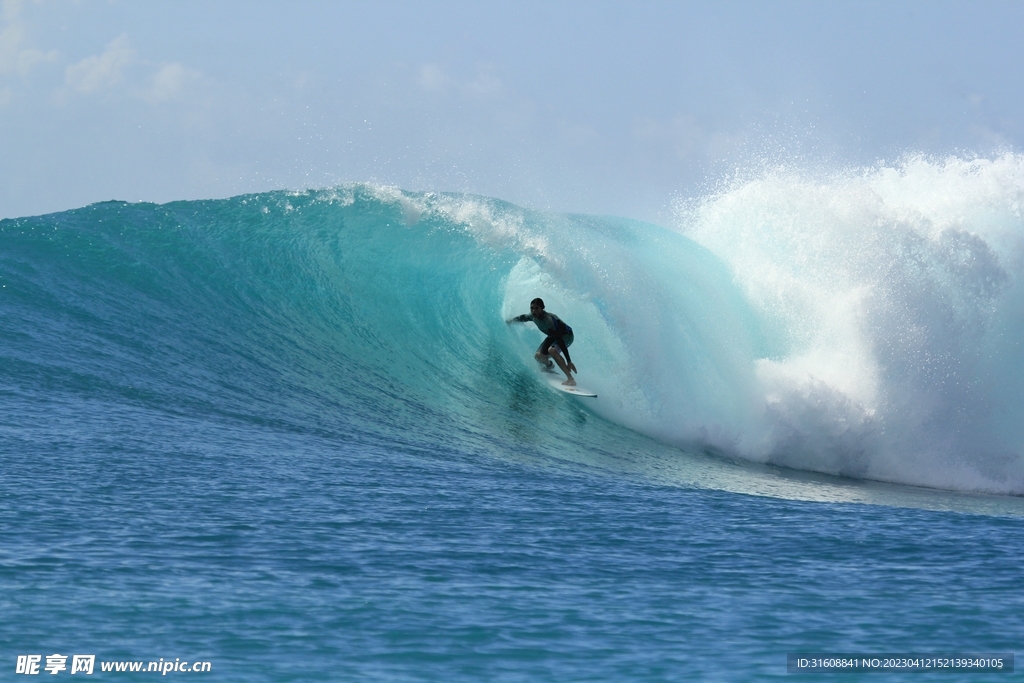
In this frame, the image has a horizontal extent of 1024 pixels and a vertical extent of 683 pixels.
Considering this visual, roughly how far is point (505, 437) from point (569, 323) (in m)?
3.41

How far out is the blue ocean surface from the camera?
499 centimetres

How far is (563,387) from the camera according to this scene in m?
12.1

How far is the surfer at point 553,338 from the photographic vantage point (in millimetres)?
12156

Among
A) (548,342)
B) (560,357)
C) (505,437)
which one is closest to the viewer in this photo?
(505,437)

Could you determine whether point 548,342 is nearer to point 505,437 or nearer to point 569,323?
point 569,323

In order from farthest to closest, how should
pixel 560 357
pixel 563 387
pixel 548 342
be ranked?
pixel 548 342
pixel 560 357
pixel 563 387

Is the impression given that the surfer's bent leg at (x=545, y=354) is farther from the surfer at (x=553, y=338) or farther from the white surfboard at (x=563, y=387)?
the white surfboard at (x=563, y=387)

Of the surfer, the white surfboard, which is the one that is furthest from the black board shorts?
the white surfboard

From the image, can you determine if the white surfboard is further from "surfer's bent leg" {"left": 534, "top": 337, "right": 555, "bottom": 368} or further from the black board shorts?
the black board shorts

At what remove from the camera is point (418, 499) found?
7.32m

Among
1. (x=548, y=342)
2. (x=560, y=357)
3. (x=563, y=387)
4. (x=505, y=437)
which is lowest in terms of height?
(x=505, y=437)

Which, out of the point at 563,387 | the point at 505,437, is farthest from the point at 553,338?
the point at 505,437

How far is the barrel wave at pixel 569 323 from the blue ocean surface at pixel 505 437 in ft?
0.16

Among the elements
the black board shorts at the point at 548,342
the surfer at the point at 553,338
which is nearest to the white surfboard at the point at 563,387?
the surfer at the point at 553,338
